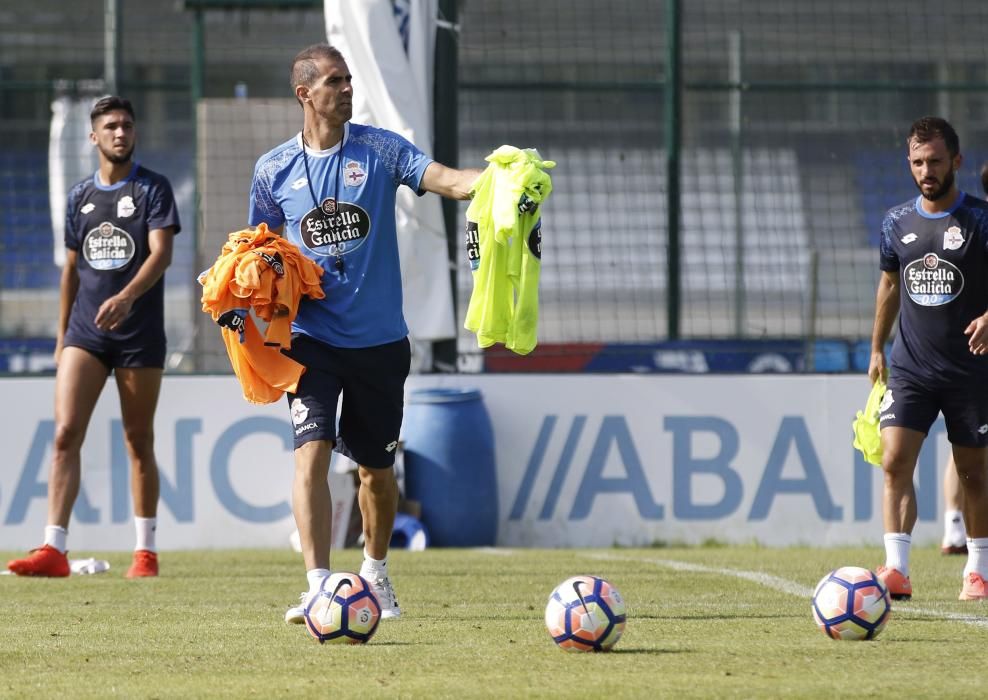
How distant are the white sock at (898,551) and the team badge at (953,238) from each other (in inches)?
51.5

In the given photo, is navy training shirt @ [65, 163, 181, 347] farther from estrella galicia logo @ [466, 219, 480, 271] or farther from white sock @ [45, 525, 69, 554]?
estrella galicia logo @ [466, 219, 480, 271]

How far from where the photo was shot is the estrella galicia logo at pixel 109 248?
341 inches

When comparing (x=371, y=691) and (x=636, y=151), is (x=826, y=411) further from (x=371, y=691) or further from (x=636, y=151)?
(x=636, y=151)

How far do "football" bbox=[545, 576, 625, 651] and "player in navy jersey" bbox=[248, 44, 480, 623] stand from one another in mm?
1191

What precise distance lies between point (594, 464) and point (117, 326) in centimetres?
349

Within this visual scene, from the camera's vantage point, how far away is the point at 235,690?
4578 millimetres

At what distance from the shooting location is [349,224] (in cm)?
626

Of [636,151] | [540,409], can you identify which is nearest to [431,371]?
[540,409]

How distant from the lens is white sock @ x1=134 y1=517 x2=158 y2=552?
8.63 m

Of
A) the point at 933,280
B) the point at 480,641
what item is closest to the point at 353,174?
the point at 480,641

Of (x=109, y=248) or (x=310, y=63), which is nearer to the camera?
(x=310, y=63)

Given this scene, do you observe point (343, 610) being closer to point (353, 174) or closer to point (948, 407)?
point (353, 174)

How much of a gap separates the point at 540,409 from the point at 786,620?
447 cm

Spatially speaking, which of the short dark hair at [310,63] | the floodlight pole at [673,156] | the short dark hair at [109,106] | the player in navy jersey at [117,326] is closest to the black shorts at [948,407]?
the short dark hair at [310,63]
